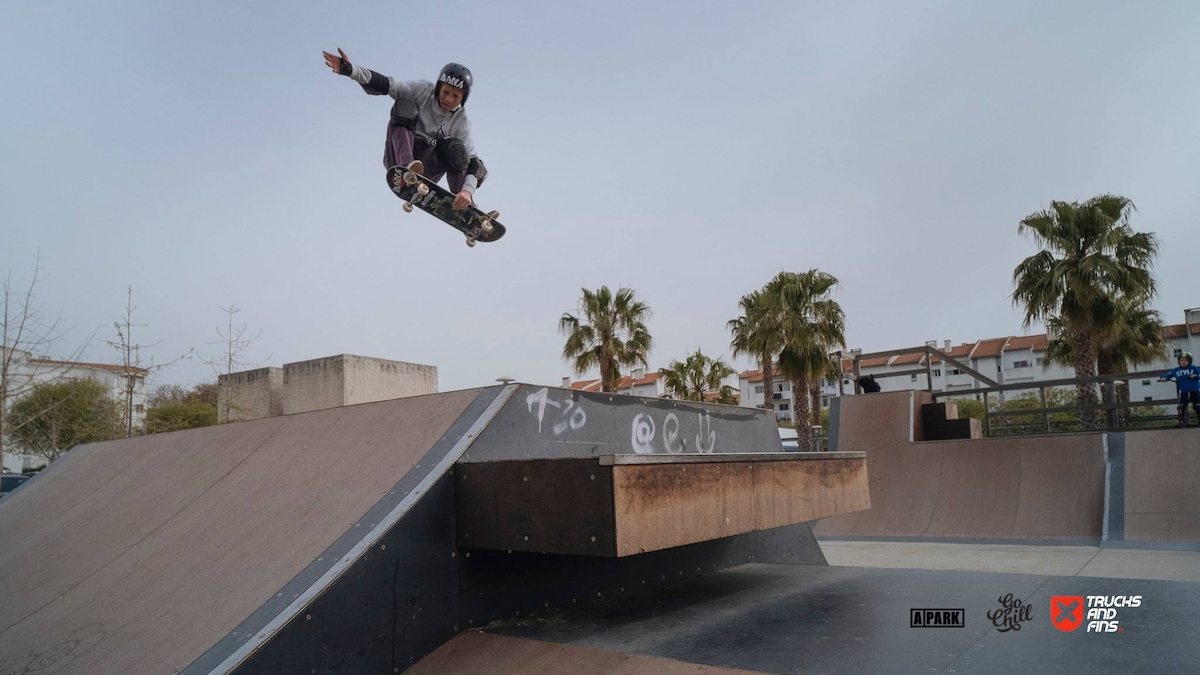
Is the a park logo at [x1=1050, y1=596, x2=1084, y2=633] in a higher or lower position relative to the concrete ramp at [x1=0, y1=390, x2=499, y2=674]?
lower

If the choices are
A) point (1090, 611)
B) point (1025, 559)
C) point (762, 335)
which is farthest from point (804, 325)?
point (1090, 611)

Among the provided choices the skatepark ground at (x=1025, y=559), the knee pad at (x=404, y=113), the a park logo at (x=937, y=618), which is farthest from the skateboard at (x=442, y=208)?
the a park logo at (x=937, y=618)

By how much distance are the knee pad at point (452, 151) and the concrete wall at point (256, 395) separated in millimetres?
3813

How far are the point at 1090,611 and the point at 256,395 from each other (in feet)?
31.6

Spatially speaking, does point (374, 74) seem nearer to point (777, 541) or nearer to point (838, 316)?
point (777, 541)

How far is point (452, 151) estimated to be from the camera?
8008 mm

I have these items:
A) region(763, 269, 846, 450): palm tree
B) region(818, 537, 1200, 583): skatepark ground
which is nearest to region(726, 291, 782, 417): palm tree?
region(763, 269, 846, 450): palm tree

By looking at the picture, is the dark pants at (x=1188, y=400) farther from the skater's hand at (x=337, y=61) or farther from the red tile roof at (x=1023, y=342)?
the red tile roof at (x=1023, y=342)

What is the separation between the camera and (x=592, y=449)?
388 cm

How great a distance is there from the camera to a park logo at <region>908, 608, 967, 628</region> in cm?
299

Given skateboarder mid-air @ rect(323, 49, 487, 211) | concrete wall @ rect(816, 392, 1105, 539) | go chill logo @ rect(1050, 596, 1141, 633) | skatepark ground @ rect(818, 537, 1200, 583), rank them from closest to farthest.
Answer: go chill logo @ rect(1050, 596, 1141, 633) < skatepark ground @ rect(818, 537, 1200, 583) < skateboarder mid-air @ rect(323, 49, 487, 211) < concrete wall @ rect(816, 392, 1105, 539)

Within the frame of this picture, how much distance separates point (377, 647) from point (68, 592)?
2094 mm

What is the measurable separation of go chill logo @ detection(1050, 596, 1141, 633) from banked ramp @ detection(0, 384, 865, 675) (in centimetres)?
129

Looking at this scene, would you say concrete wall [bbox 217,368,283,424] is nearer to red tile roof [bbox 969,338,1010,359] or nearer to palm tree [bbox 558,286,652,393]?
palm tree [bbox 558,286,652,393]
